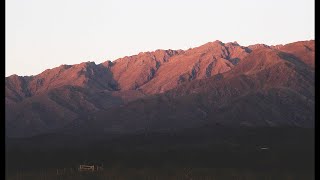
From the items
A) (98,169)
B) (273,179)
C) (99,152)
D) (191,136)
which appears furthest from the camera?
(191,136)

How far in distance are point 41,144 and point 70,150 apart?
34.0m

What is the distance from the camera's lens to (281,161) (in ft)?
372

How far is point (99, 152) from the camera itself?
139625 millimetres

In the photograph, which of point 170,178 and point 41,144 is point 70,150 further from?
point 170,178

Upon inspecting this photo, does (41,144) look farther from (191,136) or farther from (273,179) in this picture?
(273,179)

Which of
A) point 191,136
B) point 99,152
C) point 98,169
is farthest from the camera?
point 191,136

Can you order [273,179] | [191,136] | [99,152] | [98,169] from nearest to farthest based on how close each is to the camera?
1. [273,179]
2. [98,169]
3. [99,152]
4. [191,136]

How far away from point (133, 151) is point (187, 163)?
27833 millimetres
